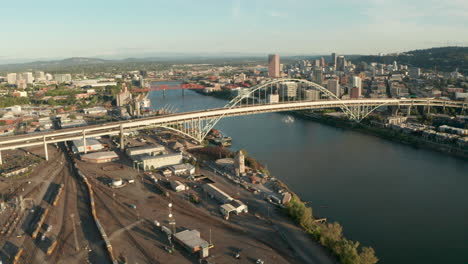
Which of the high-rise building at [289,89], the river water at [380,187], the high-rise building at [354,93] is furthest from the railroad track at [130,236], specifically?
the high-rise building at [354,93]

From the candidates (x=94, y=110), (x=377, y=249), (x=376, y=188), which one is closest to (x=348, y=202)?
(x=376, y=188)

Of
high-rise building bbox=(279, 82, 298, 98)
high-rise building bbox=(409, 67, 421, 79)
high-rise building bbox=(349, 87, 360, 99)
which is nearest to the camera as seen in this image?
high-rise building bbox=(349, 87, 360, 99)

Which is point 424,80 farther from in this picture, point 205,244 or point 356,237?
point 205,244

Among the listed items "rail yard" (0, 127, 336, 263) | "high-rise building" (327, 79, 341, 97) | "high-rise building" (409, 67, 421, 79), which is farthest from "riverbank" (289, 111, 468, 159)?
"high-rise building" (409, 67, 421, 79)

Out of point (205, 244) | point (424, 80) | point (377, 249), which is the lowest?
point (377, 249)

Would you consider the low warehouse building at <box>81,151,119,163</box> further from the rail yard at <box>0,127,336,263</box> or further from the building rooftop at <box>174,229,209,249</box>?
the building rooftop at <box>174,229,209,249</box>

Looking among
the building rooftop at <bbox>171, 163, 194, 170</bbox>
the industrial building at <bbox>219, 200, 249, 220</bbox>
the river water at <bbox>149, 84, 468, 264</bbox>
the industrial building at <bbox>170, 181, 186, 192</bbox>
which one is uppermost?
the building rooftop at <bbox>171, 163, 194, 170</bbox>
